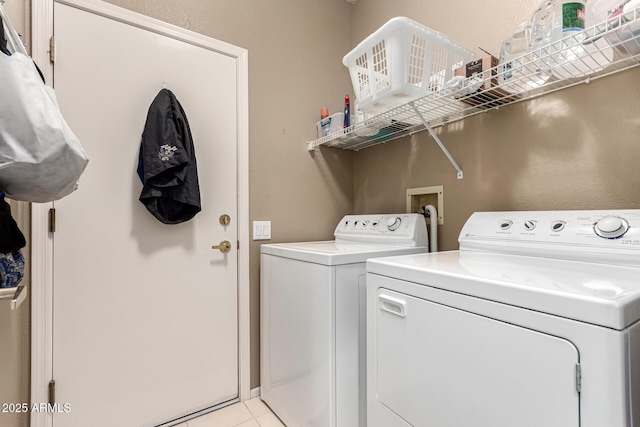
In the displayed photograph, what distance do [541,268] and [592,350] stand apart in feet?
1.24

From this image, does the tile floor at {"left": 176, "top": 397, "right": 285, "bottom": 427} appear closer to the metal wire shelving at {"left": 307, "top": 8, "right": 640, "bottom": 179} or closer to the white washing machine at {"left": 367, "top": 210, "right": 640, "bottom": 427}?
the white washing machine at {"left": 367, "top": 210, "right": 640, "bottom": 427}

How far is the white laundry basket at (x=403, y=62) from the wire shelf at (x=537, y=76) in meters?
0.08

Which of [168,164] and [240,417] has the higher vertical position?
[168,164]

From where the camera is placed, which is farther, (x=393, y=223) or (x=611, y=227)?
(x=393, y=223)

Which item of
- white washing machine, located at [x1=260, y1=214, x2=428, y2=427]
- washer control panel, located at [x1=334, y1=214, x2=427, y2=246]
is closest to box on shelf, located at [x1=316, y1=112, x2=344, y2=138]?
washer control panel, located at [x1=334, y1=214, x2=427, y2=246]

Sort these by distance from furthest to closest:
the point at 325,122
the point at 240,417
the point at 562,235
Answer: the point at 325,122
the point at 240,417
the point at 562,235

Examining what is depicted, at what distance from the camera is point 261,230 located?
190 centimetres

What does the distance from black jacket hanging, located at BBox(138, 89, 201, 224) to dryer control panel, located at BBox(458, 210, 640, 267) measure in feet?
4.43

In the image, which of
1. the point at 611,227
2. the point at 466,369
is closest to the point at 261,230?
the point at 466,369

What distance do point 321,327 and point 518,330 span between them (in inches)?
31.0

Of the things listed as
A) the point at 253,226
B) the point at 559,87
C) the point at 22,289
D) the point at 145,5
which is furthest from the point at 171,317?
the point at 559,87

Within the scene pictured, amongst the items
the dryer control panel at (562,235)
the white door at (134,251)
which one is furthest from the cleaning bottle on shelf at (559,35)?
the white door at (134,251)

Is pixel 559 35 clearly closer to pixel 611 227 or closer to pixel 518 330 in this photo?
pixel 611 227

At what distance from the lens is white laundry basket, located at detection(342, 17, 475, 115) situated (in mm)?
1250
